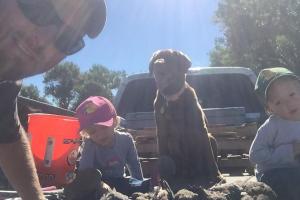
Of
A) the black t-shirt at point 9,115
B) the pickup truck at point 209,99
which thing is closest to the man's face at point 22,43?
the black t-shirt at point 9,115

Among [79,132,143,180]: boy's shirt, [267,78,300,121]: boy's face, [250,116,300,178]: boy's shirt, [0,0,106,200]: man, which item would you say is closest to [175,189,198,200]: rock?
[0,0,106,200]: man

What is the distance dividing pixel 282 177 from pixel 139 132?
9.18ft

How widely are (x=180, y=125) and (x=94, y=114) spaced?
821 mm

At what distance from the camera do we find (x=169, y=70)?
181 inches

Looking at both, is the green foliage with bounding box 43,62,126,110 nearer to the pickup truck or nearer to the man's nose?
the pickup truck

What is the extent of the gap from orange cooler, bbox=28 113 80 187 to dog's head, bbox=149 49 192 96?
0.97 meters

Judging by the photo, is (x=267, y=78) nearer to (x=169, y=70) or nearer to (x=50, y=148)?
(x=169, y=70)

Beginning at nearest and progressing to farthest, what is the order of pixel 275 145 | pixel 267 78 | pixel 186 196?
pixel 186 196 < pixel 275 145 < pixel 267 78

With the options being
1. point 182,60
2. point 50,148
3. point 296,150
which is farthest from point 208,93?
point 296,150

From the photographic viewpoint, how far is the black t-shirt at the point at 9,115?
2.88 meters

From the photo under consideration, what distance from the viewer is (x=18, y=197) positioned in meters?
3.03

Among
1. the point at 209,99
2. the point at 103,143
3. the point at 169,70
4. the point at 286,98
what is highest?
the point at 169,70

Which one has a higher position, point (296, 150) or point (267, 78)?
point (267, 78)

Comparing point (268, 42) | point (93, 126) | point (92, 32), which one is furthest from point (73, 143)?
point (268, 42)
